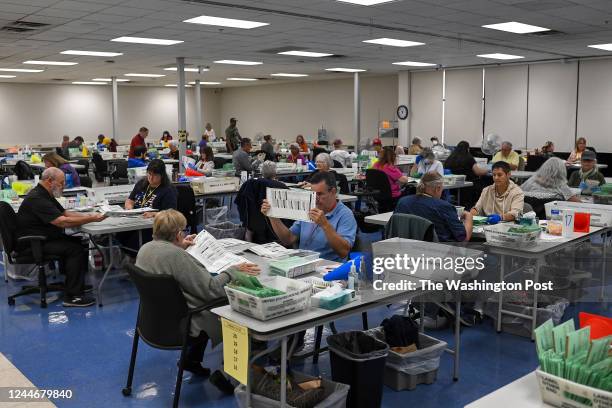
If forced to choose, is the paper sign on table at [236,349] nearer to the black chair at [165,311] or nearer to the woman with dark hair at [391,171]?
the black chair at [165,311]

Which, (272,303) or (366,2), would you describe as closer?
(272,303)

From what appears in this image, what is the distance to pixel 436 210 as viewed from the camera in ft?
13.2

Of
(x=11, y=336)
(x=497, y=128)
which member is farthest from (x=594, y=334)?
(x=497, y=128)

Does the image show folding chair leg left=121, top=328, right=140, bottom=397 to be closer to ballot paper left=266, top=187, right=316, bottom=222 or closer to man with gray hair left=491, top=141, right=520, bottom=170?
ballot paper left=266, top=187, right=316, bottom=222

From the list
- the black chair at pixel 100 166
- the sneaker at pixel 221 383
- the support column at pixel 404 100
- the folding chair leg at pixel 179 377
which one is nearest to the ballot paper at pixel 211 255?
the folding chair leg at pixel 179 377

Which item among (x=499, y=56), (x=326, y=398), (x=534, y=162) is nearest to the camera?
(x=326, y=398)

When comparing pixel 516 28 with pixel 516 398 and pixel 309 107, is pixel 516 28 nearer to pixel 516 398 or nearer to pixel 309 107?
pixel 516 398

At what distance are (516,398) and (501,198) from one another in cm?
351

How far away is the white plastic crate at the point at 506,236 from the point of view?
3.87m

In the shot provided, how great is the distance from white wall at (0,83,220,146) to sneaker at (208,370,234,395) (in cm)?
1731

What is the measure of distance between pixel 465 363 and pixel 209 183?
407 centimetres

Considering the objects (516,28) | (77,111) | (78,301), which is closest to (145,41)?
(78,301)

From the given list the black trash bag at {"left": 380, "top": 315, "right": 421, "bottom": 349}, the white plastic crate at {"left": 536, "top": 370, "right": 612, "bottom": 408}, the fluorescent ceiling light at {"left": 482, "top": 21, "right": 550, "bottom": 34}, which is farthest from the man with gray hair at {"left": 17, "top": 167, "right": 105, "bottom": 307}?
the fluorescent ceiling light at {"left": 482, "top": 21, "right": 550, "bottom": 34}

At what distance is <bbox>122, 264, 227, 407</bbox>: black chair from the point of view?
2885 millimetres
